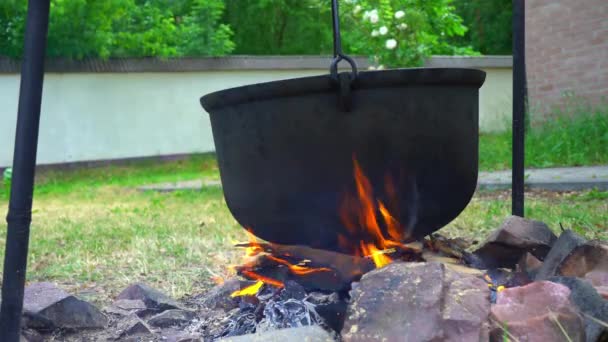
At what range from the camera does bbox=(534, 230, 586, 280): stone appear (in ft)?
6.43

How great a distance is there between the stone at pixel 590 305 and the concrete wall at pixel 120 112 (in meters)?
Answer: 8.17

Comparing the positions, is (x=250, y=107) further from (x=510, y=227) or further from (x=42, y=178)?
(x=42, y=178)

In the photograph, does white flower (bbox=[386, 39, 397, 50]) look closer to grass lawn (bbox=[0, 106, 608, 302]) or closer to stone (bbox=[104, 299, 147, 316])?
grass lawn (bbox=[0, 106, 608, 302])

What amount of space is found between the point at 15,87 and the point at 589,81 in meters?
7.20

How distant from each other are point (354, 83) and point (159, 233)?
247cm

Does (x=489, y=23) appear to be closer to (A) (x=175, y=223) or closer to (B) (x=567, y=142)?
(B) (x=567, y=142)

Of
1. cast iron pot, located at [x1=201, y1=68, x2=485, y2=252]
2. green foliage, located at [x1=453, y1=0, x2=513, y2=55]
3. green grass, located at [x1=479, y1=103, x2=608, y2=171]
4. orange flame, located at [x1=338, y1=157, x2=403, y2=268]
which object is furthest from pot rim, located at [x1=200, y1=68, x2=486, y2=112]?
green foliage, located at [x1=453, y1=0, x2=513, y2=55]

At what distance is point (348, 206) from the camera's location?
71.4 inches

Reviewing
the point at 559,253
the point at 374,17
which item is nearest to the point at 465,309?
the point at 559,253

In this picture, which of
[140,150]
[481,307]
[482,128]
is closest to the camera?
[481,307]

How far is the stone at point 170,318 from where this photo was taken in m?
2.05

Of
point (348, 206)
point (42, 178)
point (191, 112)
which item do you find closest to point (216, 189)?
point (42, 178)

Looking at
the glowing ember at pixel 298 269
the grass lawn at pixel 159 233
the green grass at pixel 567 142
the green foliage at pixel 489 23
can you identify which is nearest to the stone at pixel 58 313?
the grass lawn at pixel 159 233

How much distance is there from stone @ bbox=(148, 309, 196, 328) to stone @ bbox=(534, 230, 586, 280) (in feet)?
3.46
